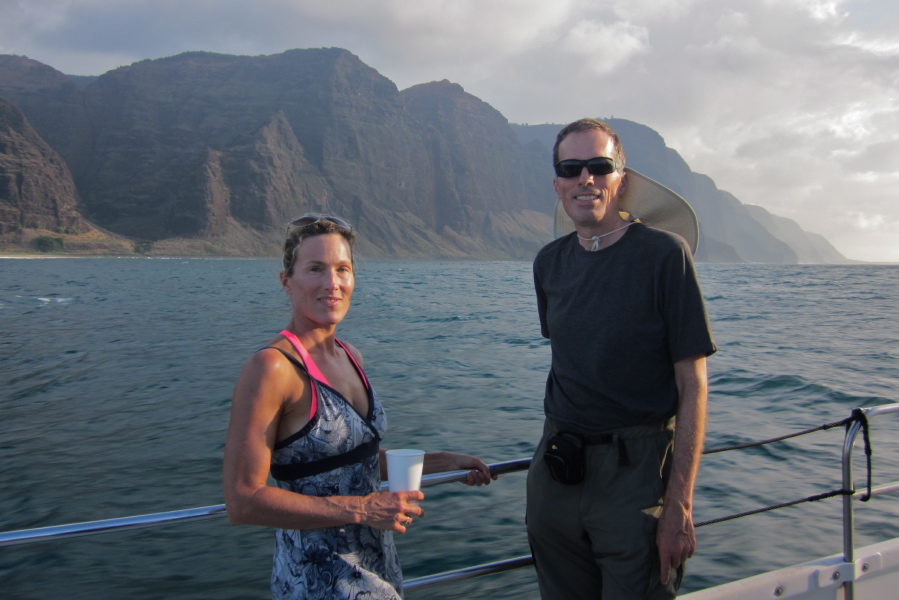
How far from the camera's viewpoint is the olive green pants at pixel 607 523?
2.24 meters

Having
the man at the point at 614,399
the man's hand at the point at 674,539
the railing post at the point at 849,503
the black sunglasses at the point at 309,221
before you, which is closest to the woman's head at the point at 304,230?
the black sunglasses at the point at 309,221

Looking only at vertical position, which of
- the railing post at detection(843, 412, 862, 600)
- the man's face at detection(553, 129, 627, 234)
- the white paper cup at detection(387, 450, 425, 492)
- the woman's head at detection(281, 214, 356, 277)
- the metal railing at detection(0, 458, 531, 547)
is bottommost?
the railing post at detection(843, 412, 862, 600)

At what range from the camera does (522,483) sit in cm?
799

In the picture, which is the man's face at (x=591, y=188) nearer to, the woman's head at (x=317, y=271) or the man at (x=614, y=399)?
the man at (x=614, y=399)

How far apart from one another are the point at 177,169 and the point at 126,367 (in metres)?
195

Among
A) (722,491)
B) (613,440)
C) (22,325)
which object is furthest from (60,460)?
(22,325)

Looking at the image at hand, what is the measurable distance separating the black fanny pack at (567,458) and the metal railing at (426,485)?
0.14 m

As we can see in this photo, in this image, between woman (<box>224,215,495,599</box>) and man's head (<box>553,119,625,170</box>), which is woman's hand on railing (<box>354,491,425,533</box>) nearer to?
woman (<box>224,215,495,599</box>)

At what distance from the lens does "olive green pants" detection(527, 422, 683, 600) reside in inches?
88.0

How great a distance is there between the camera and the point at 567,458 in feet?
7.81

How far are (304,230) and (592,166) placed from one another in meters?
1.10

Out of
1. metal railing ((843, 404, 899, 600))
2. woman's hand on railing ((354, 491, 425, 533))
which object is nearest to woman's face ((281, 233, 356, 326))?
woman's hand on railing ((354, 491, 425, 533))

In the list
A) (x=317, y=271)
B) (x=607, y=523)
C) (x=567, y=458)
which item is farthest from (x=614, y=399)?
(x=317, y=271)

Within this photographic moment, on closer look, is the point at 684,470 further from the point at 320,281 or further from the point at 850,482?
the point at 320,281
